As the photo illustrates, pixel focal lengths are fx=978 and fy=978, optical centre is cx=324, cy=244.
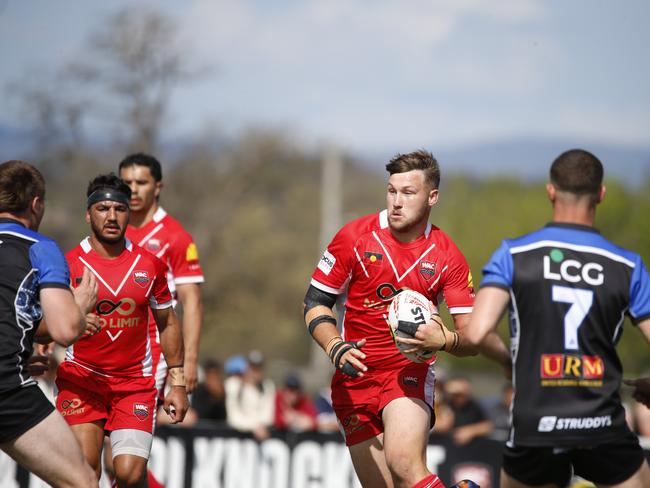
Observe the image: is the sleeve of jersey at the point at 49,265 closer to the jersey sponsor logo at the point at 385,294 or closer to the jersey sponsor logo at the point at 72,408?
the jersey sponsor logo at the point at 72,408

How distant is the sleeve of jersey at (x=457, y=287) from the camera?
766 cm

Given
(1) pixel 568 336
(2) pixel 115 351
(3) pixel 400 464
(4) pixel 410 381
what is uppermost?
(1) pixel 568 336

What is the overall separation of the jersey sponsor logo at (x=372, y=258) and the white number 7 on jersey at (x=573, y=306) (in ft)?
6.68

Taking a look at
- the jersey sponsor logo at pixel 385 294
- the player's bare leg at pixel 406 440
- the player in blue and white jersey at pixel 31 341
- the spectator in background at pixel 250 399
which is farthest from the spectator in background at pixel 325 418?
the player in blue and white jersey at pixel 31 341

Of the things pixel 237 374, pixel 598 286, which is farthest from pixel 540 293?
pixel 237 374

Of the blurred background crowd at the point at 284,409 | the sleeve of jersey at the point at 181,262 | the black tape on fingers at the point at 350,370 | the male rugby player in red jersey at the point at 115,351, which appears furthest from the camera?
the blurred background crowd at the point at 284,409

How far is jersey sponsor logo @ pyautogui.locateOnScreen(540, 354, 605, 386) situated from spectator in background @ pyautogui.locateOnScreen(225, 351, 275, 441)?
878cm

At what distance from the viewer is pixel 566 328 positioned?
19.4 ft

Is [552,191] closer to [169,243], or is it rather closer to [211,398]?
[169,243]

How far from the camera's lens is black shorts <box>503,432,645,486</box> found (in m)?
6.05

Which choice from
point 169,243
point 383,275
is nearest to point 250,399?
point 169,243

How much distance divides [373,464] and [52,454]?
8.62 feet

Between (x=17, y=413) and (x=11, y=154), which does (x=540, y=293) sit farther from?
(x=11, y=154)

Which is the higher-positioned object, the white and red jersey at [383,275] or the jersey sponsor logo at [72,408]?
the white and red jersey at [383,275]
